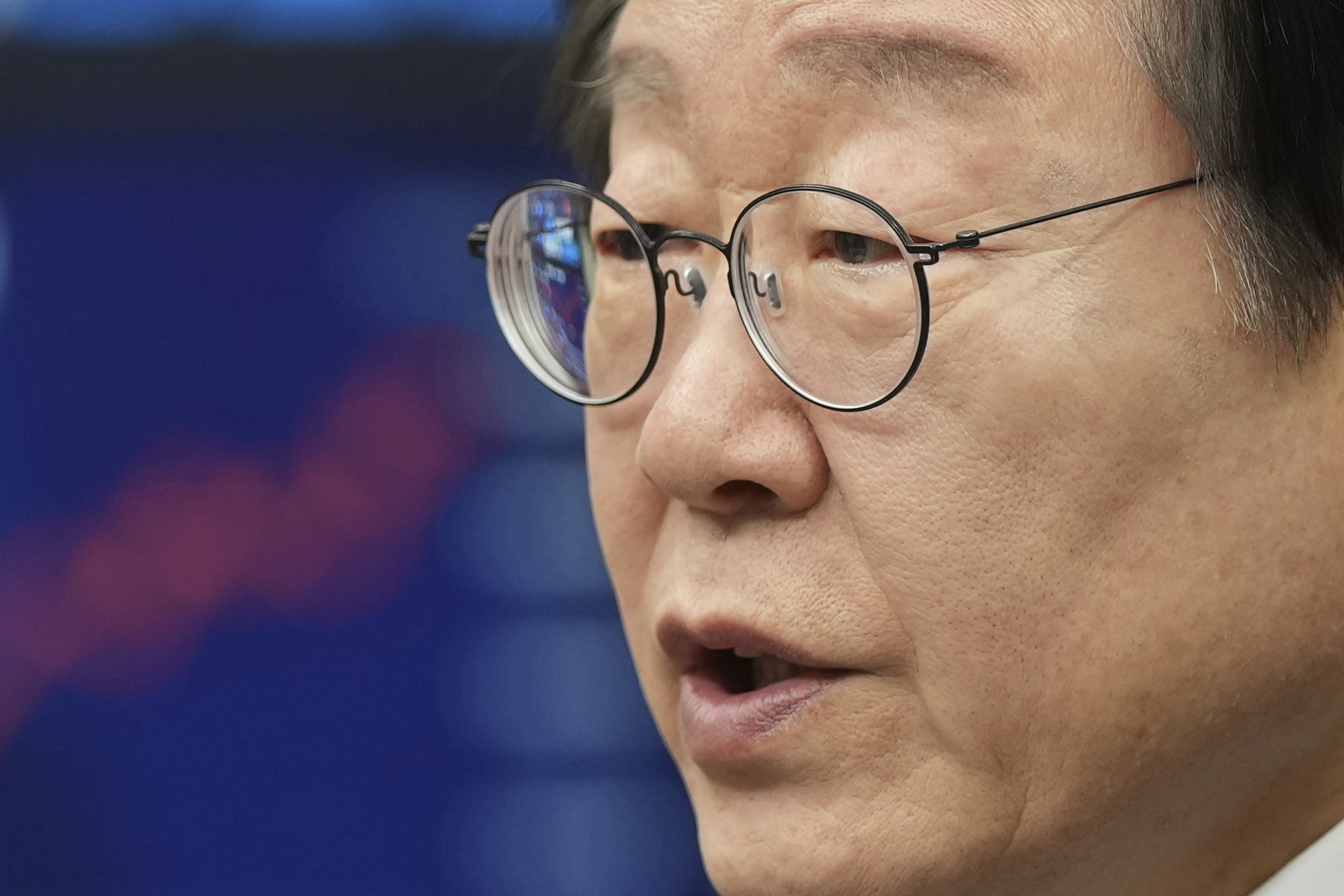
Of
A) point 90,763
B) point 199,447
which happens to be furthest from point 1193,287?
point 90,763

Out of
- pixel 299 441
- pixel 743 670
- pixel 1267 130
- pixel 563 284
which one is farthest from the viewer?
pixel 299 441

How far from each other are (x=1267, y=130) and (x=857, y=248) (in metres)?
0.27

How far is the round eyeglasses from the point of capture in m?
0.89

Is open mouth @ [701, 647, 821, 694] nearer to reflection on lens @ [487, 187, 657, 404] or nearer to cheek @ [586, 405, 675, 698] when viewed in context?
cheek @ [586, 405, 675, 698]

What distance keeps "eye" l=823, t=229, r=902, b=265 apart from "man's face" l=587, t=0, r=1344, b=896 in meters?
0.03

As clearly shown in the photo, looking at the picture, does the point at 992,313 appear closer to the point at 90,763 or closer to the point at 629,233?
the point at 629,233

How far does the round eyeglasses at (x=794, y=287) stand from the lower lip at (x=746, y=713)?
0.20 m

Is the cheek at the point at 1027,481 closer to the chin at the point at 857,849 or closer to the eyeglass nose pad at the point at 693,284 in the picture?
the chin at the point at 857,849

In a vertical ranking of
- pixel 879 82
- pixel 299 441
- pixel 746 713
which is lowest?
pixel 746 713

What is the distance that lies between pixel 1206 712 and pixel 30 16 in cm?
205

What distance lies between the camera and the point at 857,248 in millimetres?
929

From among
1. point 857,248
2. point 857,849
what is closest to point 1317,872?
point 857,849

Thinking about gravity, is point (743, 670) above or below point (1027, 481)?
below

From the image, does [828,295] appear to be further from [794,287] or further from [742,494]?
[742,494]
